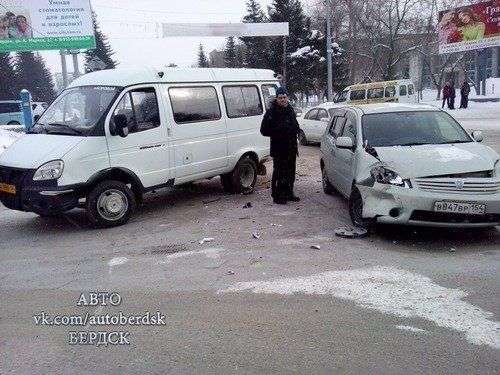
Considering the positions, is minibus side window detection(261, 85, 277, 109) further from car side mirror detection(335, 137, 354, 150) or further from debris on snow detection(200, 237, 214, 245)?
debris on snow detection(200, 237, 214, 245)

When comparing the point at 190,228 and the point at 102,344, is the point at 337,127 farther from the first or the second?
the point at 102,344

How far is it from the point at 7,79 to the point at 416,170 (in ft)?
177

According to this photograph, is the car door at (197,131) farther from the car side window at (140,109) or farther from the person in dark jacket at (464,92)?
the person in dark jacket at (464,92)

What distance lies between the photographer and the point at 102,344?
11.3 ft

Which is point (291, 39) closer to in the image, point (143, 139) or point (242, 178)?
point (242, 178)

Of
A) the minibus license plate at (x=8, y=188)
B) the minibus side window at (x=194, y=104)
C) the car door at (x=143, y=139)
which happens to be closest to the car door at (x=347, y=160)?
the minibus side window at (x=194, y=104)

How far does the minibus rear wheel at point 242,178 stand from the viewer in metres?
8.71

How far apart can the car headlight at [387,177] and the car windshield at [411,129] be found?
759 mm

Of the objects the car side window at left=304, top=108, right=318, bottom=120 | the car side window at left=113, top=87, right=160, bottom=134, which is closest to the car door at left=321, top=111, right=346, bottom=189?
the car side window at left=113, top=87, right=160, bottom=134

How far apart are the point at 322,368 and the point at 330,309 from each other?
2.83ft

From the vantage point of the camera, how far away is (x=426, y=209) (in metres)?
5.14

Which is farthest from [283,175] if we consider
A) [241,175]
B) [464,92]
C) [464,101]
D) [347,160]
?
[464,101]

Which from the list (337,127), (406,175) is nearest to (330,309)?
(406,175)

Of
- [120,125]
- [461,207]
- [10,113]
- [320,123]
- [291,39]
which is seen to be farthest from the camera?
[291,39]
